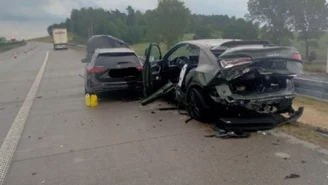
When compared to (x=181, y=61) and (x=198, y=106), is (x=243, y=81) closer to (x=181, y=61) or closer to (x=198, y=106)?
(x=198, y=106)

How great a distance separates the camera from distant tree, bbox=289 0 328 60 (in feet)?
140

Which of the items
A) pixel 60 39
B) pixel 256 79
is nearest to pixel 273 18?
pixel 60 39

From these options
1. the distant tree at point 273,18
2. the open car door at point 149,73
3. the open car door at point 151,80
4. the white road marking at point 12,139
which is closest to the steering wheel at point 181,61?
the open car door at point 151,80

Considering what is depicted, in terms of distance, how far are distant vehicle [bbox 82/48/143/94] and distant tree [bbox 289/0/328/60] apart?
38526mm

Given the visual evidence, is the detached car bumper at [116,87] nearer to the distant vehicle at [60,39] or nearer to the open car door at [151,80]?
the open car door at [151,80]

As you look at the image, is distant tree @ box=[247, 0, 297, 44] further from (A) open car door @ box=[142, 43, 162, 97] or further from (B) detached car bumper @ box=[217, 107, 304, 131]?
(B) detached car bumper @ box=[217, 107, 304, 131]

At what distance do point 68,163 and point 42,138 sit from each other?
5.30ft

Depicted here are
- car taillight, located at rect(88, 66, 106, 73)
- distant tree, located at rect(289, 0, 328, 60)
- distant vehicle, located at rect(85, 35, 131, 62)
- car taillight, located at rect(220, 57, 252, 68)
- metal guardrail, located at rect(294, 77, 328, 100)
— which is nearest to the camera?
car taillight, located at rect(220, 57, 252, 68)

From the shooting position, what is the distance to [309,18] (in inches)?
1704

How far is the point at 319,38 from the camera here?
42.6 m

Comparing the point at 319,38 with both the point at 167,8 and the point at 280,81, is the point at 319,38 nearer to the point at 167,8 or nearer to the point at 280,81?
the point at 167,8

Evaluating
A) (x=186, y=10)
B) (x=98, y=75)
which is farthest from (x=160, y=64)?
(x=186, y=10)

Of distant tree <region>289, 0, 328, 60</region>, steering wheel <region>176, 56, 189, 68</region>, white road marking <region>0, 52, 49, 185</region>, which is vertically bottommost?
white road marking <region>0, 52, 49, 185</region>

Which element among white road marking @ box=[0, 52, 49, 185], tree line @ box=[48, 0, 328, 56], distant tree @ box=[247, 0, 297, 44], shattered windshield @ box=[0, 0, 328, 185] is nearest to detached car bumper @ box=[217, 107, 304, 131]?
shattered windshield @ box=[0, 0, 328, 185]
